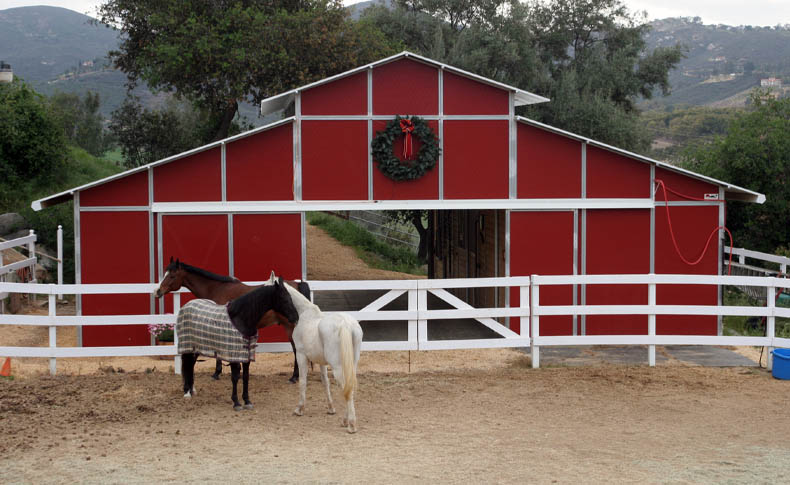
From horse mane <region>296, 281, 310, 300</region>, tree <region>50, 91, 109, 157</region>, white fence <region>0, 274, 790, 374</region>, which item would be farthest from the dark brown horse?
tree <region>50, 91, 109, 157</region>

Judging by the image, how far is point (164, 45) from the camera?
2595 cm

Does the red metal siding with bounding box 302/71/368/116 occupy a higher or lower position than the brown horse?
higher

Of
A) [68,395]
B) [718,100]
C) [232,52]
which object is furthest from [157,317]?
[718,100]

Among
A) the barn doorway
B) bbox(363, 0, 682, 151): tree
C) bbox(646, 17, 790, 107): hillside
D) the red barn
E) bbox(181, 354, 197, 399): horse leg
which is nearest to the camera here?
bbox(181, 354, 197, 399): horse leg

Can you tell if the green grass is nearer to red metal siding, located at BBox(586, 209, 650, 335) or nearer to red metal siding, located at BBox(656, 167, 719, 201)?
red metal siding, located at BBox(586, 209, 650, 335)

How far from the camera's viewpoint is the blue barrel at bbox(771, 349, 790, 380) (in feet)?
31.7

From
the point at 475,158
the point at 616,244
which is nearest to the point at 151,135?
the point at 475,158

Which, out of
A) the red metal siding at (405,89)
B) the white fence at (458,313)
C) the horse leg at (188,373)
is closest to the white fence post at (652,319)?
the white fence at (458,313)

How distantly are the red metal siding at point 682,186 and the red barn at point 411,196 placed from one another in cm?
2

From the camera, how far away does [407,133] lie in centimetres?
1305

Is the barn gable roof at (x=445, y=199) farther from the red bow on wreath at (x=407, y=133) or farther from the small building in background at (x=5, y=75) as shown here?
the small building in background at (x=5, y=75)

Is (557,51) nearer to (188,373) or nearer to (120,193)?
(120,193)

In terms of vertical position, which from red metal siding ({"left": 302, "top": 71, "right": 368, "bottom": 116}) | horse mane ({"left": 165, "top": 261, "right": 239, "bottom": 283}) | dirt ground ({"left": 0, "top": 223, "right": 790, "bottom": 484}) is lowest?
dirt ground ({"left": 0, "top": 223, "right": 790, "bottom": 484})

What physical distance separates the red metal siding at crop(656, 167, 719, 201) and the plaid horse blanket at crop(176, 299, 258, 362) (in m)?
8.09
